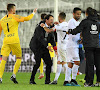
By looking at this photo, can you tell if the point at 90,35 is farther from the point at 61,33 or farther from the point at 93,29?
the point at 61,33

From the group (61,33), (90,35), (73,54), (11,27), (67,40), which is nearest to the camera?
(90,35)

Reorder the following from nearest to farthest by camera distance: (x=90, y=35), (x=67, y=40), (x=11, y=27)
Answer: (x=90, y=35)
(x=11, y=27)
(x=67, y=40)

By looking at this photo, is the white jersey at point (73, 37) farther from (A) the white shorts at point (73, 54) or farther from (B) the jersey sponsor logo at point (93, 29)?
(B) the jersey sponsor logo at point (93, 29)

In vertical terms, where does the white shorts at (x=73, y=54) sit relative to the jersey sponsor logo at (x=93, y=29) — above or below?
below

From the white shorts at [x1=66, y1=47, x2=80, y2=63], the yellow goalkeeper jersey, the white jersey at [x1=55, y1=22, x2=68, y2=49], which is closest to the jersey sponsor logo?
the white shorts at [x1=66, y1=47, x2=80, y2=63]

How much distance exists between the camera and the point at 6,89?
7.25m

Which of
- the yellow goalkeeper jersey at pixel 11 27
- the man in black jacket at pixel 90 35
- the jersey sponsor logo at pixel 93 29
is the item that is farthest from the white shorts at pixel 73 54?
the yellow goalkeeper jersey at pixel 11 27

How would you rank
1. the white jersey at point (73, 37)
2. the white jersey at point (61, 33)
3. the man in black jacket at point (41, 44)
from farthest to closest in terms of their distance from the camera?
1. the white jersey at point (61, 33)
2. the man in black jacket at point (41, 44)
3. the white jersey at point (73, 37)

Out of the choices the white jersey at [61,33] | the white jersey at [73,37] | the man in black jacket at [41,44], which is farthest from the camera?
the white jersey at [61,33]

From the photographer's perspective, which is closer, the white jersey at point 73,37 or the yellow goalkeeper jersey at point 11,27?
the white jersey at point 73,37

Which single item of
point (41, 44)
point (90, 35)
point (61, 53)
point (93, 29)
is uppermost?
point (93, 29)

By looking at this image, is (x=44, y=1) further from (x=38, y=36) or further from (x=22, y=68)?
(x=38, y=36)

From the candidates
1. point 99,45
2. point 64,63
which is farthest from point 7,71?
point 99,45

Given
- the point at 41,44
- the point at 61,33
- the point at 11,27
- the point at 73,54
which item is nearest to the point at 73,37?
the point at 73,54
